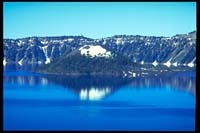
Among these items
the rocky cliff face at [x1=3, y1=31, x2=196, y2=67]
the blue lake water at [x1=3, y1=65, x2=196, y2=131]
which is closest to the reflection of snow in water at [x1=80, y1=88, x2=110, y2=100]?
the blue lake water at [x1=3, y1=65, x2=196, y2=131]

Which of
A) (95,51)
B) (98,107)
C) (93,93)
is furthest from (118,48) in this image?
(98,107)

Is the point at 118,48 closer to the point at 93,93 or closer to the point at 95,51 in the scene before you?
the point at 95,51

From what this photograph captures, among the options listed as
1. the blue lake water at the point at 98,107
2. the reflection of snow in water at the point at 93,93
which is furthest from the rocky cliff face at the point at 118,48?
the reflection of snow in water at the point at 93,93

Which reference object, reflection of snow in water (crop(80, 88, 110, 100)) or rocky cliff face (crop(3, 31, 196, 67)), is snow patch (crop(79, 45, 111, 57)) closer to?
rocky cliff face (crop(3, 31, 196, 67))

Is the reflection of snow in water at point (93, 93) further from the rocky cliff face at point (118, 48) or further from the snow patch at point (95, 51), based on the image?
the rocky cliff face at point (118, 48)

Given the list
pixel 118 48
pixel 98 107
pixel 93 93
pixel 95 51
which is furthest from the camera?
pixel 118 48
